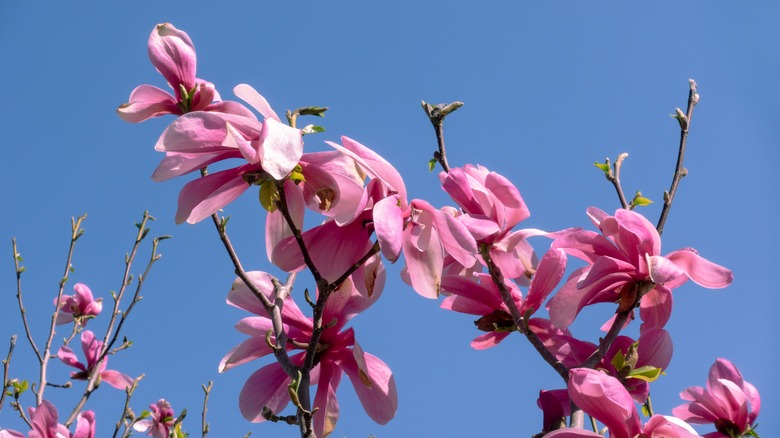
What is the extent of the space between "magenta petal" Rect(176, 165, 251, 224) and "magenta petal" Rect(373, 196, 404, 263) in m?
0.24

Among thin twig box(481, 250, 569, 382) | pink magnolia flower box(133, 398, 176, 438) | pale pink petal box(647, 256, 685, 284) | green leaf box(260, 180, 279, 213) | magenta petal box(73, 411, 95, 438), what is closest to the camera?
green leaf box(260, 180, 279, 213)

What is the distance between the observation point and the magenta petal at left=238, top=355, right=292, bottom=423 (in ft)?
3.86

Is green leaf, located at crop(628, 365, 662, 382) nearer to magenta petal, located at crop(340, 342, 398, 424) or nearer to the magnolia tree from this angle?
the magnolia tree

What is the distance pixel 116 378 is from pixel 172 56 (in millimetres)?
2600

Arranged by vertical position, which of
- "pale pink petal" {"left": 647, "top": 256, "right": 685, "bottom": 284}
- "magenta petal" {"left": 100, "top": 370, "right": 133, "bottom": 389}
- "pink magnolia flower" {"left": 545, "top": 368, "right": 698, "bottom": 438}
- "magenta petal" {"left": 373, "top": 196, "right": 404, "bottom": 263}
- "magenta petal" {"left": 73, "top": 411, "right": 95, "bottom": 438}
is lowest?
"pink magnolia flower" {"left": 545, "top": 368, "right": 698, "bottom": 438}

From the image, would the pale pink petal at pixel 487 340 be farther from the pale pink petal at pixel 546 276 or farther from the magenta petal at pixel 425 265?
the magenta petal at pixel 425 265

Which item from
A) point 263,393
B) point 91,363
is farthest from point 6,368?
point 263,393

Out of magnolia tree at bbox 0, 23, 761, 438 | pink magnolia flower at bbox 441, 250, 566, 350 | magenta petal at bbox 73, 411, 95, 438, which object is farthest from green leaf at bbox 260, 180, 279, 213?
magenta petal at bbox 73, 411, 95, 438

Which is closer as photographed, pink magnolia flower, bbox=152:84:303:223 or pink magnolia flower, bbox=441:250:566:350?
pink magnolia flower, bbox=152:84:303:223

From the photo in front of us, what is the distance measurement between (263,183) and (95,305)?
10.7 ft

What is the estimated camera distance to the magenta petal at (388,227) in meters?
0.89

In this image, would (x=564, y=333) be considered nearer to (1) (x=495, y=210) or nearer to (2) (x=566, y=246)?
(2) (x=566, y=246)

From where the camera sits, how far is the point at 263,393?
118cm

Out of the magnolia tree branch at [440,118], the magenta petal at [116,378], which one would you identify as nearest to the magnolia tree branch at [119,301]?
the magenta petal at [116,378]
